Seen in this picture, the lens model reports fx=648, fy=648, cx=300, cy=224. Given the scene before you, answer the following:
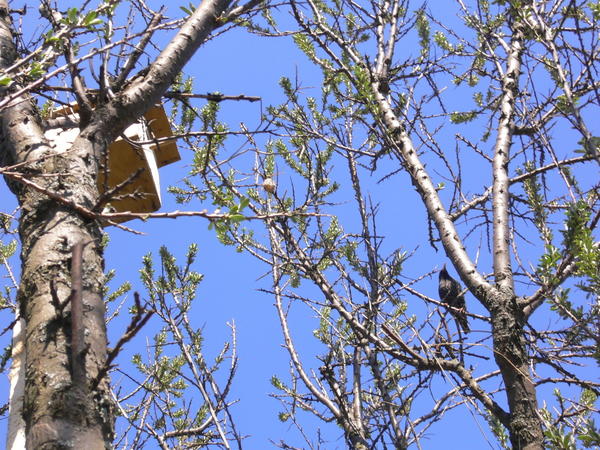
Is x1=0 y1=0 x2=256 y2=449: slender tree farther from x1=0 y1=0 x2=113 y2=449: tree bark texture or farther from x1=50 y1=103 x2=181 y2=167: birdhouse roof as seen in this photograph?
x1=50 y1=103 x2=181 y2=167: birdhouse roof

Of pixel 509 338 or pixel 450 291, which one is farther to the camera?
pixel 450 291

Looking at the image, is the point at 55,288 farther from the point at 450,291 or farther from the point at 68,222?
the point at 450,291

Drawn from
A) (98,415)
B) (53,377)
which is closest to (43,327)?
(53,377)

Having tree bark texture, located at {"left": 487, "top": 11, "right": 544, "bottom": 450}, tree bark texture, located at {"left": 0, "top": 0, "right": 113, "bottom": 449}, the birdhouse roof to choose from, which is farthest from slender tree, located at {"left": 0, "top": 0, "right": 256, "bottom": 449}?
tree bark texture, located at {"left": 487, "top": 11, "right": 544, "bottom": 450}

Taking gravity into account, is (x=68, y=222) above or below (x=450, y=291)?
below

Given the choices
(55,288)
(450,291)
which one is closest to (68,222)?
(55,288)

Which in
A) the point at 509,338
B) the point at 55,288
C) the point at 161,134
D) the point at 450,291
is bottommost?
the point at 55,288

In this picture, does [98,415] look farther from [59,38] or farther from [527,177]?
[527,177]

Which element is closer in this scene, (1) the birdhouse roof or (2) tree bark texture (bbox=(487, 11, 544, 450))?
(2) tree bark texture (bbox=(487, 11, 544, 450))

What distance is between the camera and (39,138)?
2145mm

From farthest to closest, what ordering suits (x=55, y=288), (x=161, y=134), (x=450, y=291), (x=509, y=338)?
1. (x=161, y=134)
2. (x=450, y=291)
3. (x=509, y=338)
4. (x=55, y=288)

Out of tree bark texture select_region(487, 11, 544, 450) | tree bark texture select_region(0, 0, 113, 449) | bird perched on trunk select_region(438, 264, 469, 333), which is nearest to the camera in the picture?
tree bark texture select_region(0, 0, 113, 449)

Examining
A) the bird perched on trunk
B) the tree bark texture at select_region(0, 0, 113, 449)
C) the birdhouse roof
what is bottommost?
the tree bark texture at select_region(0, 0, 113, 449)

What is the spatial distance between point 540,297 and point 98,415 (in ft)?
5.93
